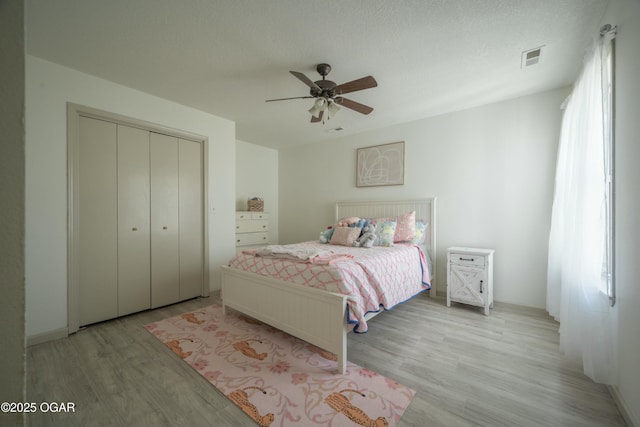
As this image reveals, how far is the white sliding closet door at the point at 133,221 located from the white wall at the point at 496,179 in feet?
10.4

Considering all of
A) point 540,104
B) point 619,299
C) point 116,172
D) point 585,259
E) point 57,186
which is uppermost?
point 540,104

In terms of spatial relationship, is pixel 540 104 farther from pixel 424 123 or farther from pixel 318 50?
pixel 318 50

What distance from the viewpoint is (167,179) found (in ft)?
10.3

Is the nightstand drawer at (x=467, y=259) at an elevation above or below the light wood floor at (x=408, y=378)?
above

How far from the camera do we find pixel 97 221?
2.61 m

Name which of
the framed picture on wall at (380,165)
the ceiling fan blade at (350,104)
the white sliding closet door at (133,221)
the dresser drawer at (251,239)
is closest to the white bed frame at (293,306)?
the white sliding closet door at (133,221)

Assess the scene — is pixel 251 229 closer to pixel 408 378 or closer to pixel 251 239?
pixel 251 239

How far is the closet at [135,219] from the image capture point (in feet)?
8.36

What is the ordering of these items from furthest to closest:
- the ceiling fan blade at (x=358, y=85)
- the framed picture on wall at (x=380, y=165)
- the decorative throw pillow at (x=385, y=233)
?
the framed picture on wall at (x=380, y=165) → the decorative throw pillow at (x=385, y=233) → the ceiling fan blade at (x=358, y=85)

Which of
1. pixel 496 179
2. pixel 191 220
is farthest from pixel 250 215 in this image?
pixel 496 179

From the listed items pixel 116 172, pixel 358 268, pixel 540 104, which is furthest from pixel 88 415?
pixel 540 104

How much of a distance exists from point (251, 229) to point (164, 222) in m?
1.66

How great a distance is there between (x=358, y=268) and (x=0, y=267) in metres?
1.95

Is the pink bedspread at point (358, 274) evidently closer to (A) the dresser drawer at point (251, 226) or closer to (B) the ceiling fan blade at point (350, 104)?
(B) the ceiling fan blade at point (350, 104)
